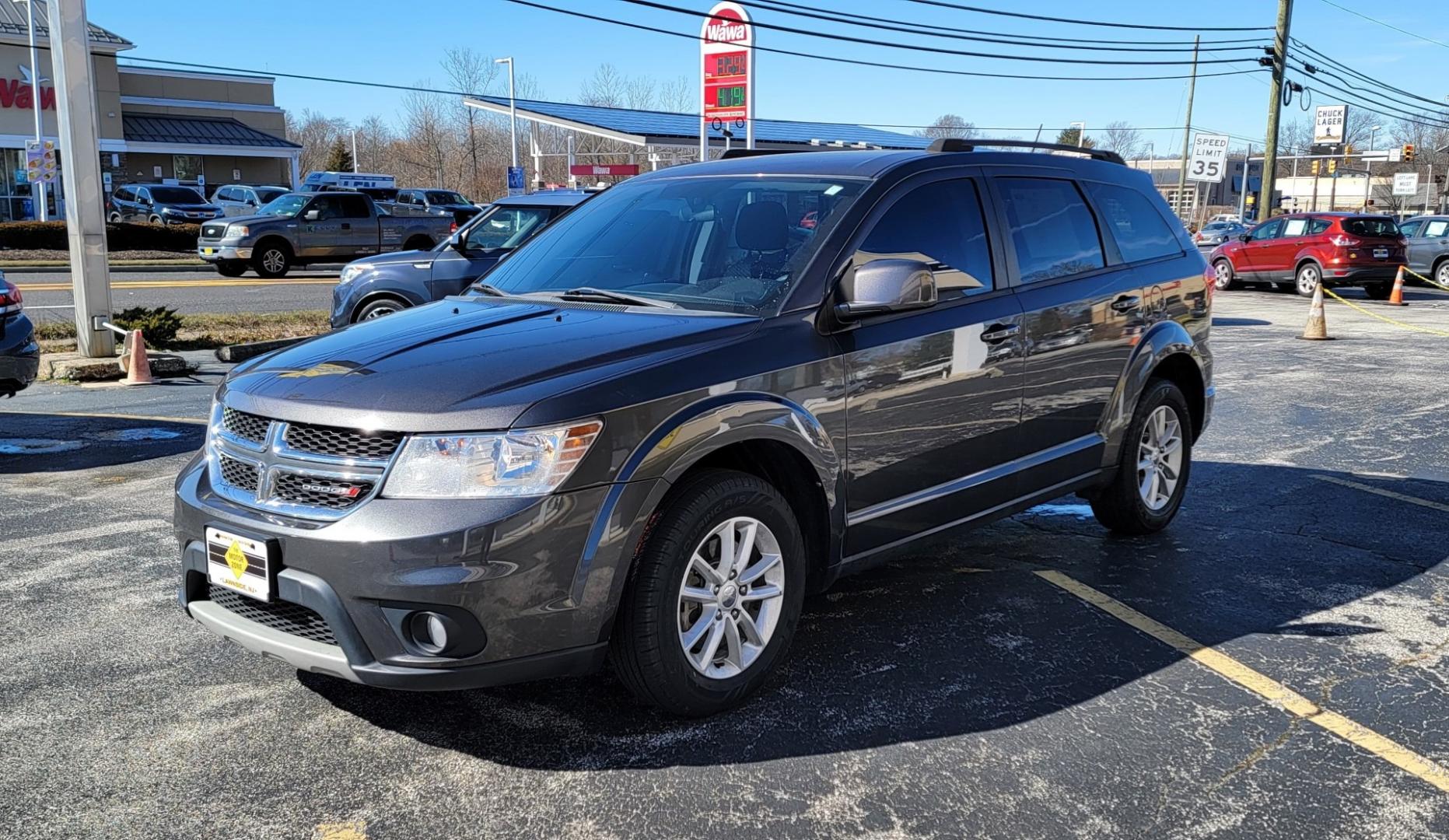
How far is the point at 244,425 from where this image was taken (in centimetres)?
366

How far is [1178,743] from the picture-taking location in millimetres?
3680

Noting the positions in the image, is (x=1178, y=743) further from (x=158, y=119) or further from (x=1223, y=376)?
(x=158, y=119)

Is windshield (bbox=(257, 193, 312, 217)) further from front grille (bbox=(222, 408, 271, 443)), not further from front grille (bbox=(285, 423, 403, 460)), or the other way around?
front grille (bbox=(285, 423, 403, 460))

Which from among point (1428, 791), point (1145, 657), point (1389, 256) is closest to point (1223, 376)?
point (1145, 657)

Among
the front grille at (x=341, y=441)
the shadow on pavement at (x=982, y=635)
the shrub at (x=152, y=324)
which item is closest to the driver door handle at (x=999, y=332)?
the shadow on pavement at (x=982, y=635)

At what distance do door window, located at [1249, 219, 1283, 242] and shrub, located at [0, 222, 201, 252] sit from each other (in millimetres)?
25571

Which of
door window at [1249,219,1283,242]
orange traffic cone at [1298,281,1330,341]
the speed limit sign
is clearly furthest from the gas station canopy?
orange traffic cone at [1298,281,1330,341]

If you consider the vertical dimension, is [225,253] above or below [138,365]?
above

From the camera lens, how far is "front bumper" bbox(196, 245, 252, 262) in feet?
79.2

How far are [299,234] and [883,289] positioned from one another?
75.9ft

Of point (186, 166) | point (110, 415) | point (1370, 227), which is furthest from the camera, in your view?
point (186, 166)

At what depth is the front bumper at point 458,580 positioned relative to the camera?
317cm

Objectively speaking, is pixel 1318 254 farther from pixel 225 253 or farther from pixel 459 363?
pixel 459 363

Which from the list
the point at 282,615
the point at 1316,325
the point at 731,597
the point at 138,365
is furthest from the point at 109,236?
the point at 731,597
